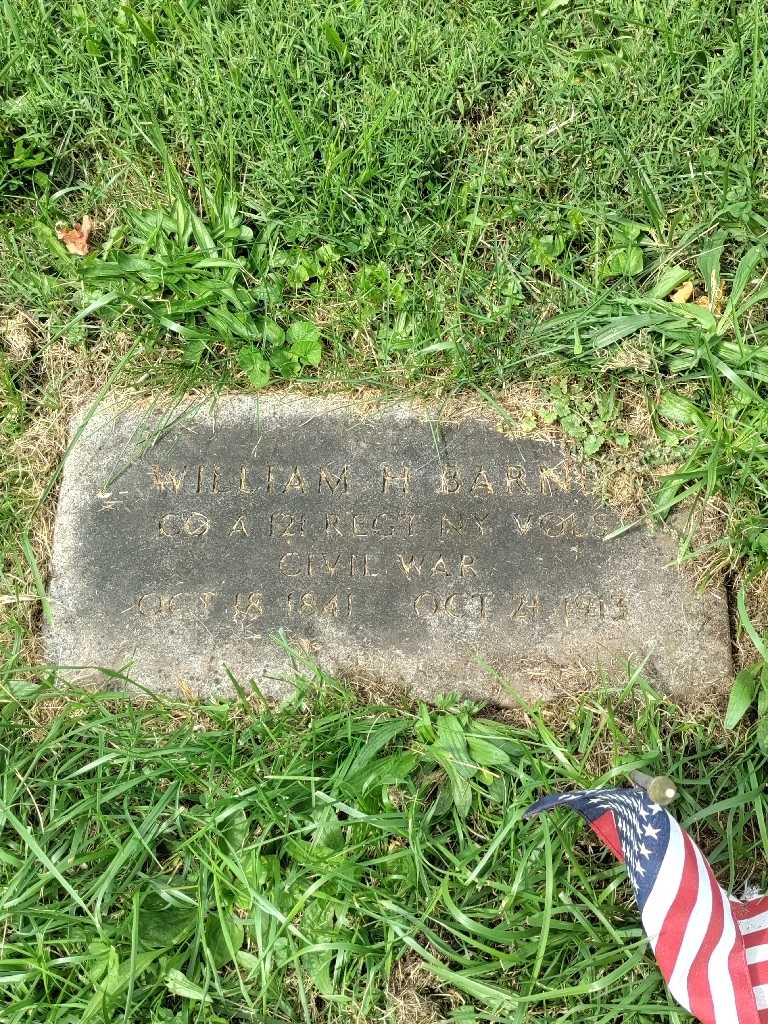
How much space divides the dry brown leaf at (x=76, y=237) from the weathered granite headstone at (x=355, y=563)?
62 centimetres

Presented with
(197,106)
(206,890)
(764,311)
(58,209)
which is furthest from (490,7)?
(206,890)

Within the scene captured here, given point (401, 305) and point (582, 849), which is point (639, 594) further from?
point (401, 305)

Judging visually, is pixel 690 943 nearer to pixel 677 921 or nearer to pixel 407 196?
pixel 677 921

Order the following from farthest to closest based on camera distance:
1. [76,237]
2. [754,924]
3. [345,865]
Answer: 1. [76,237]
2. [345,865]
3. [754,924]

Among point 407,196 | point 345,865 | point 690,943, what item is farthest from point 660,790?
point 407,196

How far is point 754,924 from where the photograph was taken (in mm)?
1818

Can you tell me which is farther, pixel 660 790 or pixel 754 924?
pixel 754 924

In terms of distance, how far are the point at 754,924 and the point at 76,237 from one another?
2544 mm

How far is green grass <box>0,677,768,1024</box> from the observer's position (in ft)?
6.28

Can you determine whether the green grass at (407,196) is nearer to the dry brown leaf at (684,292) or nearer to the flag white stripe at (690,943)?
the dry brown leaf at (684,292)

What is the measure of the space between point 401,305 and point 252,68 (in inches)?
34.2

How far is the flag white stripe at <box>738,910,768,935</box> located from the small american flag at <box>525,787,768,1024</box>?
24 millimetres

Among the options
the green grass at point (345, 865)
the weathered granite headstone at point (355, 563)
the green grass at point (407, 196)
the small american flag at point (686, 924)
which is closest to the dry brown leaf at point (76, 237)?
the green grass at point (407, 196)

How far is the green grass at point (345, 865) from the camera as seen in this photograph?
1.91 meters
